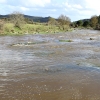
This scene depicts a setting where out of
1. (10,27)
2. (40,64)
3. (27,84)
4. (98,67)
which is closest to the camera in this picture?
(27,84)

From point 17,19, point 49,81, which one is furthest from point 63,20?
point 49,81

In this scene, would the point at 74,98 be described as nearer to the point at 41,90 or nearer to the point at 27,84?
the point at 41,90

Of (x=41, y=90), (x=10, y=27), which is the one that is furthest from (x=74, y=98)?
(x=10, y=27)

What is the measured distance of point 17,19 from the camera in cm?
7181

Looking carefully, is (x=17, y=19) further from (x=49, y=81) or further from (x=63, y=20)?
(x=49, y=81)

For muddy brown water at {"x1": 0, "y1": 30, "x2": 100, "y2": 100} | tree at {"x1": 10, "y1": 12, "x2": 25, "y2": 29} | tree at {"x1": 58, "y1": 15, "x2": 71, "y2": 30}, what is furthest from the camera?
tree at {"x1": 58, "y1": 15, "x2": 71, "y2": 30}

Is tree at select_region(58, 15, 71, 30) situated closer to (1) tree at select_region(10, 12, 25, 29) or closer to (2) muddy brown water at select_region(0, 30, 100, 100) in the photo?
(1) tree at select_region(10, 12, 25, 29)

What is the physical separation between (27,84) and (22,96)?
186cm

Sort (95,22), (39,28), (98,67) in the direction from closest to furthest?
(98,67)
(39,28)
(95,22)

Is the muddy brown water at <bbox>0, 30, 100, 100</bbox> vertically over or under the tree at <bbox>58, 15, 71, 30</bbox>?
under

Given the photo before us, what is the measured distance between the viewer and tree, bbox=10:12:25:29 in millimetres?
68875

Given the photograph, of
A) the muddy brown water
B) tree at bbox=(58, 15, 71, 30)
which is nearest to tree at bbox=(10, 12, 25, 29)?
tree at bbox=(58, 15, 71, 30)

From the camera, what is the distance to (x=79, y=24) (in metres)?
134

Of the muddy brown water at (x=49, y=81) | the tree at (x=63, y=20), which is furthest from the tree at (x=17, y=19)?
the muddy brown water at (x=49, y=81)
